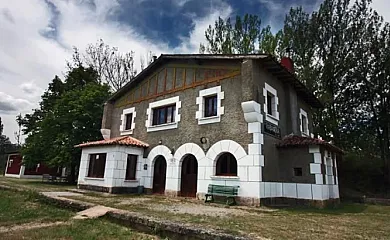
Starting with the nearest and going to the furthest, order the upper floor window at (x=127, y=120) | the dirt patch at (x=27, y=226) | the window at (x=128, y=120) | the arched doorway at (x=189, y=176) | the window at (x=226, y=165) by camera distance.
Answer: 1. the dirt patch at (x=27, y=226)
2. the window at (x=226, y=165)
3. the arched doorway at (x=189, y=176)
4. the upper floor window at (x=127, y=120)
5. the window at (x=128, y=120)

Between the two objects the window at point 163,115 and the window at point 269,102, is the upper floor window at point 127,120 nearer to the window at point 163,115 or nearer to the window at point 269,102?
the window at point 163,115

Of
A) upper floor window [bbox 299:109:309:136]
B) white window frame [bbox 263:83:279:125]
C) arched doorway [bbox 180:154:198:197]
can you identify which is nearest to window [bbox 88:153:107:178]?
arched doorway [bbox 180:154:198:197]

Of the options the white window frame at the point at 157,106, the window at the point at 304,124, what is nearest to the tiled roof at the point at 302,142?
the window at the point at 304,124

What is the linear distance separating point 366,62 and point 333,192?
1118 cm

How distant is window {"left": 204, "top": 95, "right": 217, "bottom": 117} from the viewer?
39.4 feet

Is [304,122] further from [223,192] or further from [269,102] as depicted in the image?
[223,192]

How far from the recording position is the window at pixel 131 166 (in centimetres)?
1377

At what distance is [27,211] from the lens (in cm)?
716

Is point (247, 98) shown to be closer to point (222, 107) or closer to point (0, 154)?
point (222, 107)

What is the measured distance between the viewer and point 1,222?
594 centimetres

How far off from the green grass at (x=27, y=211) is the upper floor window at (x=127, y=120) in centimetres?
707

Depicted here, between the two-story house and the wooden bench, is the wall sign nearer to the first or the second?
the two-story house

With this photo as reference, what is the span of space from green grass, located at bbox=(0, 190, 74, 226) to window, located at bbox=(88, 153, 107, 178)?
14.8 feet

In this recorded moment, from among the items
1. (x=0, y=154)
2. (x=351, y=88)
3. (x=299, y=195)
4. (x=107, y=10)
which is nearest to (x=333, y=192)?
(x=299, y=195)
